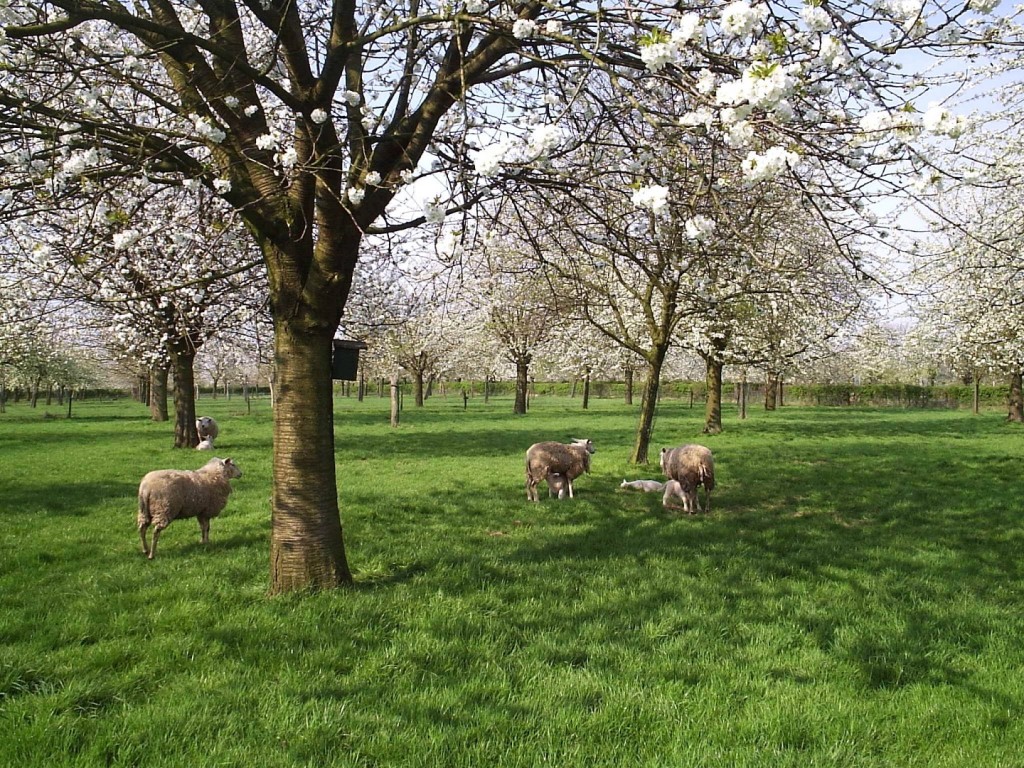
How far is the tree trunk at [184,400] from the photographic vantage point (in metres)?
17.6

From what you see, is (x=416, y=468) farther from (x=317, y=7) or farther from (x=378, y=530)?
(x=317, y=7)

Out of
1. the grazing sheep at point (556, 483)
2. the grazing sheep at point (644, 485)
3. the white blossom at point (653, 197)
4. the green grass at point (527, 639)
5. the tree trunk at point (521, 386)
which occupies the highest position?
the white blossom at point (653, 197)

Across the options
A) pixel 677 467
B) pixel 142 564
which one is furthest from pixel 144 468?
pixel 677 467

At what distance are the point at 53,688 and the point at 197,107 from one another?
4467 millimetres

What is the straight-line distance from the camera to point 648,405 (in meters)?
15.2

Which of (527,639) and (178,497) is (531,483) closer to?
(178,497)

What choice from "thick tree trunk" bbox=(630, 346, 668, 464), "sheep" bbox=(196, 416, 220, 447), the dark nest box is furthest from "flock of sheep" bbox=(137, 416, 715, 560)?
"sheep" bbox=(196, 416, 220, 447)

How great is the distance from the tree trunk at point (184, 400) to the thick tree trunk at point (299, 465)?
43.9ft

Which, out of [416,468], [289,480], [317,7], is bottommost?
[416,468]

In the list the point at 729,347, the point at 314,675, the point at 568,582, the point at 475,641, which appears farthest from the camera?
the point at 729,347

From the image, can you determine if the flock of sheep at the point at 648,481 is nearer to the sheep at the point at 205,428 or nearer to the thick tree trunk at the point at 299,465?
the thick tree trunk at the point at 299,465

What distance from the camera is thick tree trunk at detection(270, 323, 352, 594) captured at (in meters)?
5.88

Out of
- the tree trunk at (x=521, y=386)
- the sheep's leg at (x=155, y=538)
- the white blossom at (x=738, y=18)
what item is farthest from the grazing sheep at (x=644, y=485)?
the tree trunk at (x=521, y=386)

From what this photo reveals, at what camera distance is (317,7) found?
24.7 ft
